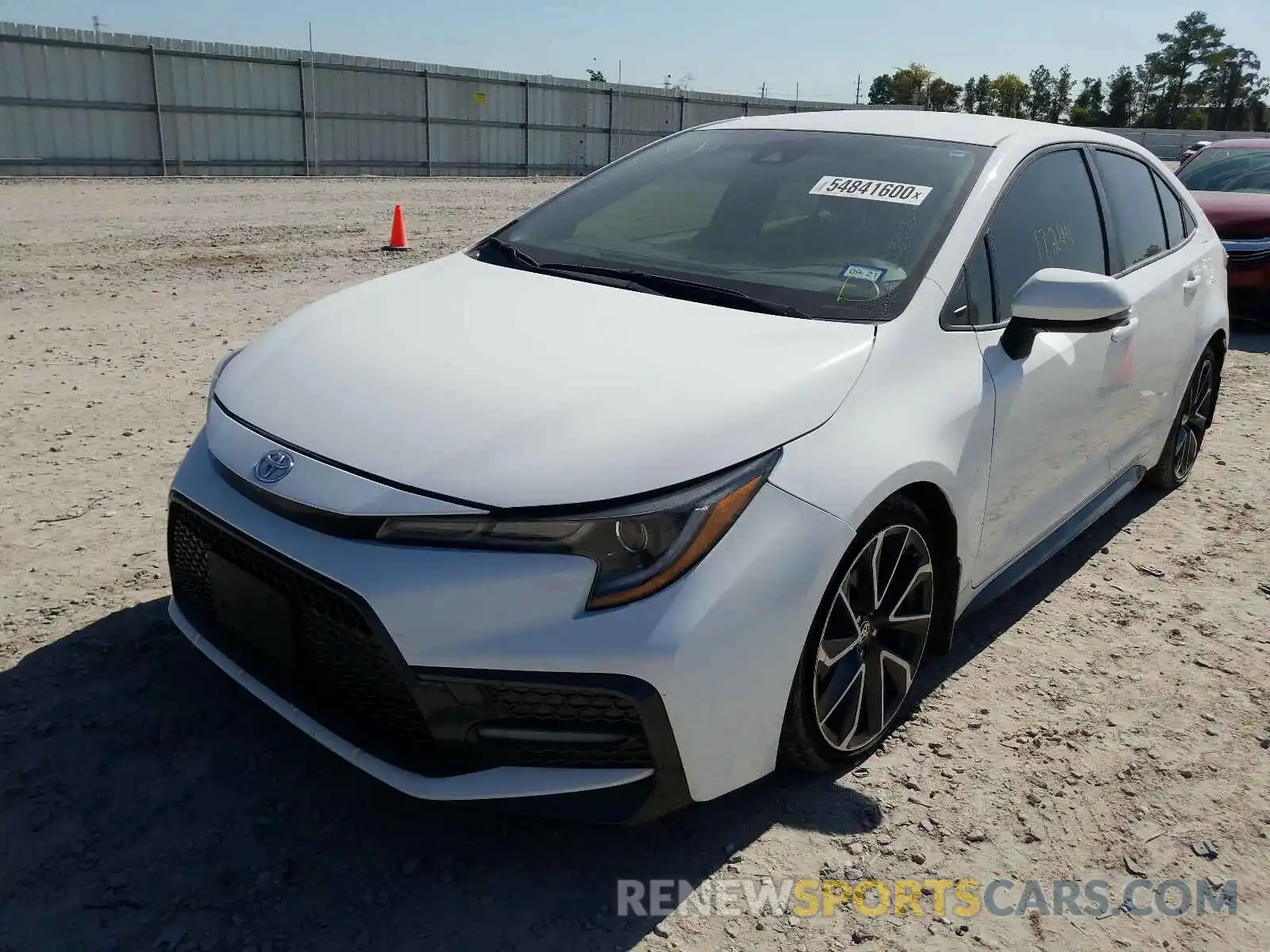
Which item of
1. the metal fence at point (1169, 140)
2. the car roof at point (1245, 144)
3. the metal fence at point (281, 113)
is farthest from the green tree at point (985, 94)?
the car roof at point (1245, 144)

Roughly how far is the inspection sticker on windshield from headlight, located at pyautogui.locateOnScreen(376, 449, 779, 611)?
1056 millimetres

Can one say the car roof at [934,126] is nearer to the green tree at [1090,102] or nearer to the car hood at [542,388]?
the car hood at [542,388]

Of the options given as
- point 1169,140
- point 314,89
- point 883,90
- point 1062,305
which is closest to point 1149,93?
point 883,90

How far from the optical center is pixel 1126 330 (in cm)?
363

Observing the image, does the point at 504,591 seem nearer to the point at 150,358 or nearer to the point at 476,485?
the point at 476,485

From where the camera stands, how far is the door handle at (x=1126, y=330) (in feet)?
11.6

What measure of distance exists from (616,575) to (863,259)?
135cm

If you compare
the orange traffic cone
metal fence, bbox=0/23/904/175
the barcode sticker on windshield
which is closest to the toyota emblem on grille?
the barcode sticker on windshield

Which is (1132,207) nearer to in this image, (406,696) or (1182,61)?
(406,696)

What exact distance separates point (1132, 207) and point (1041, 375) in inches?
55.5

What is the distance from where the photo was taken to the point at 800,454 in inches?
91.0

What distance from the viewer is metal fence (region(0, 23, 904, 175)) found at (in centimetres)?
1977

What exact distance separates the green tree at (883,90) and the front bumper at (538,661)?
82.2 m

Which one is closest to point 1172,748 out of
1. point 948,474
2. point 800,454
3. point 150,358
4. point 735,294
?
point 948,474
